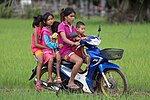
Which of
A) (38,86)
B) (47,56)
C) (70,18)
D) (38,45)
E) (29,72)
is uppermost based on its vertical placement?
(70,18)

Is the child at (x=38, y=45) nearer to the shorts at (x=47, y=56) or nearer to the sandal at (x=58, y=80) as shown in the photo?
the shorts at (x=47, y=56)

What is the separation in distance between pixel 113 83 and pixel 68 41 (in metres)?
1.00

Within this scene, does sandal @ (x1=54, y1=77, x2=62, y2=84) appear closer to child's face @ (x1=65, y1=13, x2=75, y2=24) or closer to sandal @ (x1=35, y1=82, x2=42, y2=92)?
sandal @ (x1=35, y1=82, x2=42, y2=92)

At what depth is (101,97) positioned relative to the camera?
8.59 m

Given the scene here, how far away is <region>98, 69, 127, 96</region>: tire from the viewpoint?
8.94 meters

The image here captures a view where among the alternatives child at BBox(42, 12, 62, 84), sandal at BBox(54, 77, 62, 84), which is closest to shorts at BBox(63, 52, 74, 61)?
child at BBox(42, 12, 62, 84)

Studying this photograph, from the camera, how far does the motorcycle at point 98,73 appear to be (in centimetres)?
895

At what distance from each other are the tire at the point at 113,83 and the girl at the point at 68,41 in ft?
1.47

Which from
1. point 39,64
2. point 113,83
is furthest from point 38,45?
point 113,83

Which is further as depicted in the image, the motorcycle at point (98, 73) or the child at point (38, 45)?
the child at point (38, 45)

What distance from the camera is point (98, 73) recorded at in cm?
926

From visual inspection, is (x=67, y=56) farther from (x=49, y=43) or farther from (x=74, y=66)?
(x=49, y=43)

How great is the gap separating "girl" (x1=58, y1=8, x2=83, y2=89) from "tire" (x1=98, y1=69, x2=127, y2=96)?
1.47ft

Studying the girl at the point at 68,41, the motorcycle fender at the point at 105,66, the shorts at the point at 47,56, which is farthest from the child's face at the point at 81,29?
the motorcycle fender at the point at 105,66
